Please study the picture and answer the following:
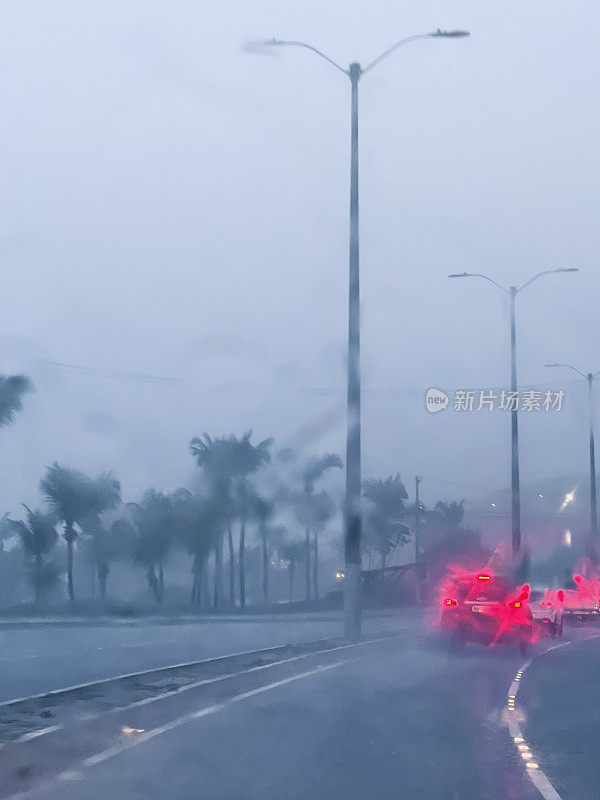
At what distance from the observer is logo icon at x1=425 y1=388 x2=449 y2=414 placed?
35.5m

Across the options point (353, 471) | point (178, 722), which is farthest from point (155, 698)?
point (353, 471)

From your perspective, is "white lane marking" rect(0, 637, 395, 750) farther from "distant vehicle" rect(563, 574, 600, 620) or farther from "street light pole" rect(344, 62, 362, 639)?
"distant vehicle" rect(563, 574, 600, 620)

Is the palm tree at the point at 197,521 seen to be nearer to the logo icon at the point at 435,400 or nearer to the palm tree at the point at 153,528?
the palm tree at the point at 153,528

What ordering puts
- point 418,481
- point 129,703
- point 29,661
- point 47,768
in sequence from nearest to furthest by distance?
point 47,768 < point 129,703 < point 29,661 < point 418,481

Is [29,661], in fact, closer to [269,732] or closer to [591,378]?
[269,732]

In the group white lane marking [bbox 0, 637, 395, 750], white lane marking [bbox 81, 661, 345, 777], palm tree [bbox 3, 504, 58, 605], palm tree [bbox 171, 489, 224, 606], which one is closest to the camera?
white lane marking [bbox 81, 661, 345, 777]

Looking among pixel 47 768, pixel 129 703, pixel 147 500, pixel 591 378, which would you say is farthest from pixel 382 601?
pixel 47 768

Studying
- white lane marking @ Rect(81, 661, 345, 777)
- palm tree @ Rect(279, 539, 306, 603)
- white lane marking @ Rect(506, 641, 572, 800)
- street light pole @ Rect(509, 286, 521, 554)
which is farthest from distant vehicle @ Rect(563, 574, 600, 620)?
palm tree @ Rect(279, 539, 306, 603)

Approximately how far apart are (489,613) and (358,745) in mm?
18463

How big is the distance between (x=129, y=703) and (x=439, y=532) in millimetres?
104471

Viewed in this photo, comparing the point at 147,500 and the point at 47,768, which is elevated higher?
the point at 147,500

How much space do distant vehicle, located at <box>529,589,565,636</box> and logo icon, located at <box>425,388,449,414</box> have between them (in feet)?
18.6

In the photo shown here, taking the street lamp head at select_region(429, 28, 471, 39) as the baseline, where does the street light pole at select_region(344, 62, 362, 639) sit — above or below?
below

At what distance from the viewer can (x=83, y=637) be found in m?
34.1
